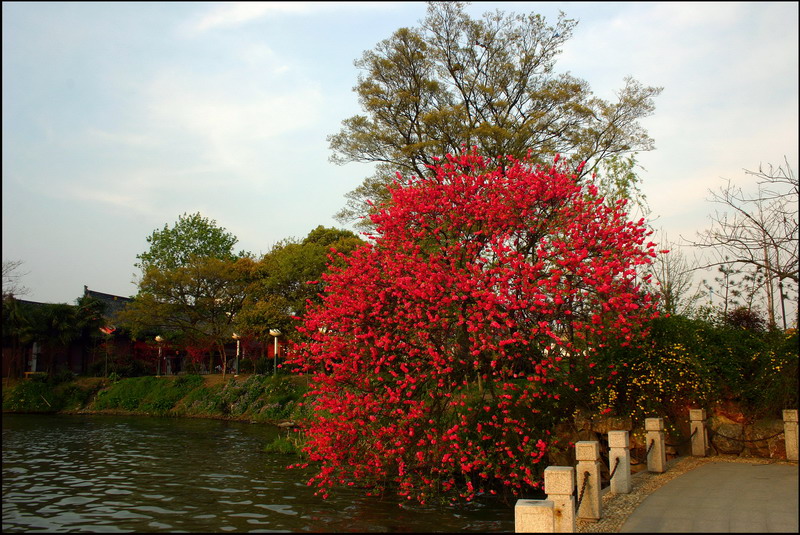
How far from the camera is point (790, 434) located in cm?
1114

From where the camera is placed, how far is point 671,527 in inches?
289

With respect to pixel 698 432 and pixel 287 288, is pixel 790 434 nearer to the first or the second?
pixel 698 432

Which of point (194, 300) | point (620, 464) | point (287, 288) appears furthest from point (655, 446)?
point (194, 300)

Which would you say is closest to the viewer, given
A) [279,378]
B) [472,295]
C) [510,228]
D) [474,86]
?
[472,295]

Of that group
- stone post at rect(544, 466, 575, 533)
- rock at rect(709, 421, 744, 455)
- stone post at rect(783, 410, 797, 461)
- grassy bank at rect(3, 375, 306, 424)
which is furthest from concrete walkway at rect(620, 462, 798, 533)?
Answer: grassy bank at rect(3, 375, 306, 424)

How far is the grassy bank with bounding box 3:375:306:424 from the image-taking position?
104 feet

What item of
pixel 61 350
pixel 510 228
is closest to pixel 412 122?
pixel 510 228

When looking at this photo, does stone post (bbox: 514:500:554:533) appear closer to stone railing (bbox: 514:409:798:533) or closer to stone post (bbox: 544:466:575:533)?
stone railing (bbox: 514:409:798:533)

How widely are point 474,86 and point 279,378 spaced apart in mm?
18999

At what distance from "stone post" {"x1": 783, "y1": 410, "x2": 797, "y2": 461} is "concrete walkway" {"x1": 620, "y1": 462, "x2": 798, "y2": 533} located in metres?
0.45

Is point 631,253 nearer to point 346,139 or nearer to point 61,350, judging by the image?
point 346,139

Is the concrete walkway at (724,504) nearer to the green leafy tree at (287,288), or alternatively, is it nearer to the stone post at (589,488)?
→ the stone post at (589,488)

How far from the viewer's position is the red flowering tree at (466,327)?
11531mm

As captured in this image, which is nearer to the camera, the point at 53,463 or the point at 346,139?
the point at 53,463
